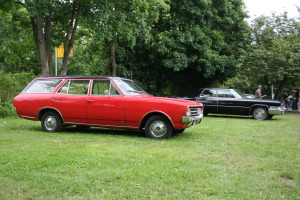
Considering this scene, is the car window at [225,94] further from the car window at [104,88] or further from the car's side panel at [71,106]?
the car's side panel at [71,106]

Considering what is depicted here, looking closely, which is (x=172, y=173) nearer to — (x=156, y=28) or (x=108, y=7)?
(x=108, y=7)

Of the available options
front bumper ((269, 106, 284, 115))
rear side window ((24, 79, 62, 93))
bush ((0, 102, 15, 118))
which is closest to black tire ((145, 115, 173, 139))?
rear side window ((24, 79, 62, 93))

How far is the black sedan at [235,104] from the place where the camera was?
1581 centimetres

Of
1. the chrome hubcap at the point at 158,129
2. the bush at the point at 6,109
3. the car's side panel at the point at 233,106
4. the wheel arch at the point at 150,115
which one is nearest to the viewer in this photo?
the wheel arch at the point at 150,115

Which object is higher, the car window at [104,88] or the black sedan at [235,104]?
the car window at [104,88]

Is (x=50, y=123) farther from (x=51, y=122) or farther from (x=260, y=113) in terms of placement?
(x=260, y=113)

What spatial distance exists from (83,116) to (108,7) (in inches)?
314

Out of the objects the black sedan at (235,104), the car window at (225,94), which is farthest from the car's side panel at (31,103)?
the car window at (225,94)

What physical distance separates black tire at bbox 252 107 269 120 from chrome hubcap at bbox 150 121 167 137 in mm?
8720

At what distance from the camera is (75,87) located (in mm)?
9773

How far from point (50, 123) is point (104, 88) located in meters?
1.99

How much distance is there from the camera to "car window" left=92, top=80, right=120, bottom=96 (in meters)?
9.27

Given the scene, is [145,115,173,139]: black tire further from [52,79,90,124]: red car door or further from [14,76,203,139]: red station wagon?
[52,79,90,124]: red car door

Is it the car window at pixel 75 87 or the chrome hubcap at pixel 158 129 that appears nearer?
the chrome hubcap at pixel 158 129
